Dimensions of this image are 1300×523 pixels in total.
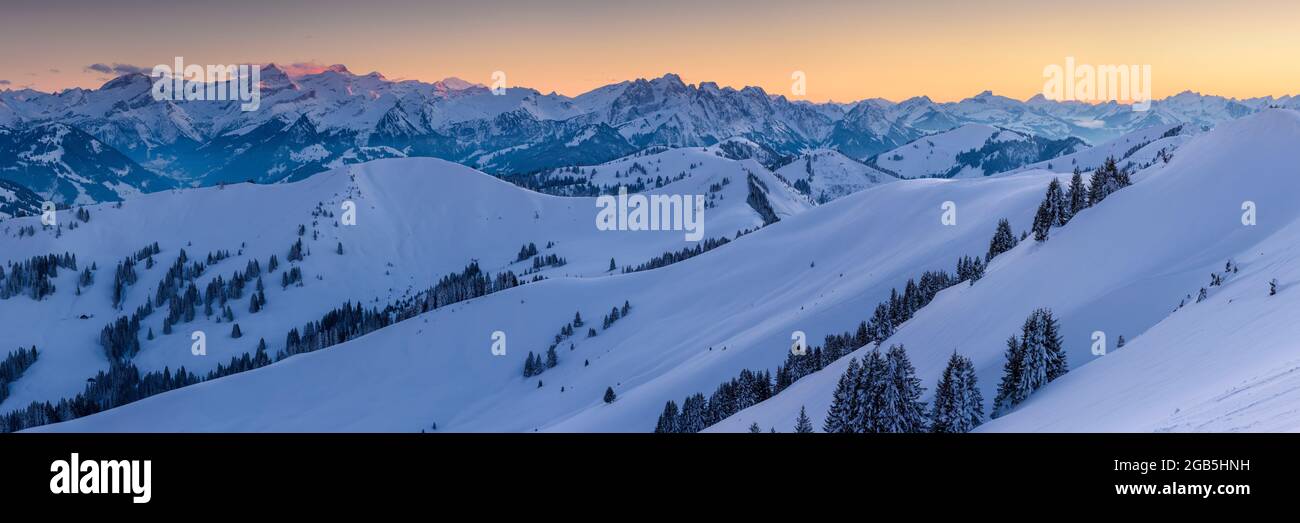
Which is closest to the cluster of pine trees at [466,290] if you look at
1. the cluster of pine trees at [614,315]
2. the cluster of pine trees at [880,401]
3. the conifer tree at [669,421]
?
the cluster of pine trees at [614,315]

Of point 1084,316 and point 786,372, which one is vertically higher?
point 1084,316

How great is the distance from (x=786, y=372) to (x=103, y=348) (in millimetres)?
181062

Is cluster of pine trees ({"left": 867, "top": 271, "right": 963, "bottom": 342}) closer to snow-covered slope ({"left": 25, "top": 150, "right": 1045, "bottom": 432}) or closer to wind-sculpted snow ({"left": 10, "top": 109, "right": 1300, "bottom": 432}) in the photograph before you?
wind-sculpted snow ({"left": 10, "top": 109, "right": 1300, "bottom": 432})

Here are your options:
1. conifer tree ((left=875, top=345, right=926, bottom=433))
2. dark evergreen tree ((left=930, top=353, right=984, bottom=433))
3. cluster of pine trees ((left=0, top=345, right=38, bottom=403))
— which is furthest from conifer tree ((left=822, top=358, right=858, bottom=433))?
cluster of pine trees ((left=0, top=345, right=38, bottom=403))

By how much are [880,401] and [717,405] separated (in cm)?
2156

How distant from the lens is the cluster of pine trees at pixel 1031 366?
29.7 meters

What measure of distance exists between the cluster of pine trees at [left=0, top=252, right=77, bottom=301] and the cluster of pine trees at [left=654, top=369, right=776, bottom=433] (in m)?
212

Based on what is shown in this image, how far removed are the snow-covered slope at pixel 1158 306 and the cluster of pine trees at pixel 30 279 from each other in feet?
720

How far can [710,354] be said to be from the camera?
68688 mm

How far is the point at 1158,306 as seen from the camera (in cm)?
3769

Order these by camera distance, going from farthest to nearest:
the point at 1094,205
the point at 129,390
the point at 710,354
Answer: the point at 129,390, the point at 710,354, the point at 1094,205
